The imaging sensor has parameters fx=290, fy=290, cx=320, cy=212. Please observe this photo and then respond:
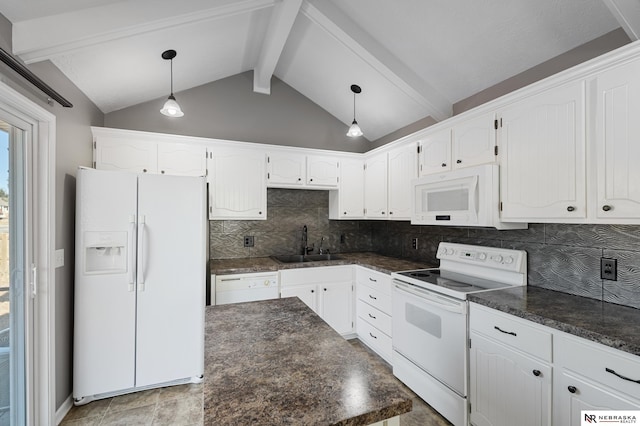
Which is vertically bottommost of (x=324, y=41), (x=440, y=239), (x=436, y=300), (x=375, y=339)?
(x=375, y=339)

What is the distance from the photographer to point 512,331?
159 centimetres

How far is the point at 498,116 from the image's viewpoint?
80.7 inches

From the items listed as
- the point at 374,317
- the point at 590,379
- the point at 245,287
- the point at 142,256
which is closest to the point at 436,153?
the point at 374,317

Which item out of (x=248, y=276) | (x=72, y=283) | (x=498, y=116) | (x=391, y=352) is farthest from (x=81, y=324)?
(x=498, y=116)

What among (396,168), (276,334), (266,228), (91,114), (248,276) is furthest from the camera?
(266,228)

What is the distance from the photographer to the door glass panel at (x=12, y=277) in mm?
1618

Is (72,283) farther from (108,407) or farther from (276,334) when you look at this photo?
(276,334)

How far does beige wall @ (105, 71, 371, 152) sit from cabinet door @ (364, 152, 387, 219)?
613mm

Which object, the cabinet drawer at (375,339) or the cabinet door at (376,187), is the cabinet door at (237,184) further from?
the cabinet drawer at (375,339)

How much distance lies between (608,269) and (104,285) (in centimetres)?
341

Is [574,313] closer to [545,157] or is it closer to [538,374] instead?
[538,374]

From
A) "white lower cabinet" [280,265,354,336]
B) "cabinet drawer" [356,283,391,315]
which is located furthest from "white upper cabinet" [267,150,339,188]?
"cabinet drawer" [356,283,391,315]

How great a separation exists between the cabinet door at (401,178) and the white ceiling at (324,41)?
0.49 m

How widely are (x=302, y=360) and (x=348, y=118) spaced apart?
10.9ft
